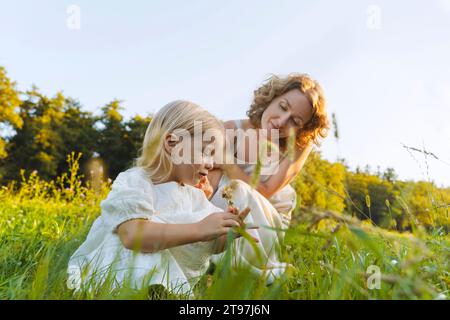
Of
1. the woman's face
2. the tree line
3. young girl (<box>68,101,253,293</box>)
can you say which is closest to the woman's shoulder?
the woman's face

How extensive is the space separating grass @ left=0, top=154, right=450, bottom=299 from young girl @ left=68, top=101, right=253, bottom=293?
0.40ft

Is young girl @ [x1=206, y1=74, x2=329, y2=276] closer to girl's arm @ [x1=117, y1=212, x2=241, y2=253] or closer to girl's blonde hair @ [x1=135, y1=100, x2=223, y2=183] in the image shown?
girl's blonde hair @ [x1=135, y1=100, x2=223, y2=183]

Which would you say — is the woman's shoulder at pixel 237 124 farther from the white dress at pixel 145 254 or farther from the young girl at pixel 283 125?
the white dress at pixel 145 254

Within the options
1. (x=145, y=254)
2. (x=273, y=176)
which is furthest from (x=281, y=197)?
(x=145, y=254)

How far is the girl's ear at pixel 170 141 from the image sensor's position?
7.14 feet

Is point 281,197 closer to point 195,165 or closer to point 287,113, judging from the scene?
point 287,113

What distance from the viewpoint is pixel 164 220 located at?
2.02 meters

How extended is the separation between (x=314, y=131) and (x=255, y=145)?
636 millimetres

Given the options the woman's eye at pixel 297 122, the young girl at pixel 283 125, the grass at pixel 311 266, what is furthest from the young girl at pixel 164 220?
the woman's eye at pixel 297 122

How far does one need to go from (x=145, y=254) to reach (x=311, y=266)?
73 centimetres

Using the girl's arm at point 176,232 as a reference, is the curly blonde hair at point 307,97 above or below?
above

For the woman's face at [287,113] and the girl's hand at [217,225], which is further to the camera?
→ the woman's face at [287,113]

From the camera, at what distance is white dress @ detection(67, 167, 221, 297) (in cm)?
186
